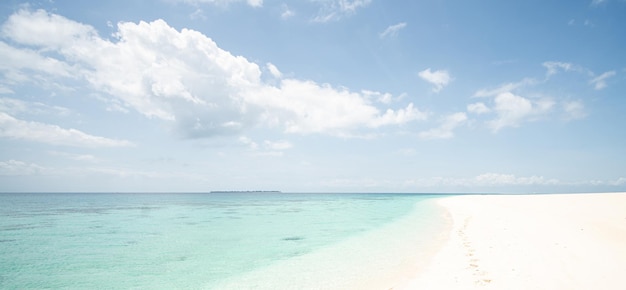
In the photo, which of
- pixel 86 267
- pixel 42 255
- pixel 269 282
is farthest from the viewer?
pixel 42 255

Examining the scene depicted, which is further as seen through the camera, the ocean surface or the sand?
the ocean surface

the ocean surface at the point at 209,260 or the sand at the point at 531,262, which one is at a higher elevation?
the sand at the point at 531,262

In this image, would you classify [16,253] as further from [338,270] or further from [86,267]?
[338,270]

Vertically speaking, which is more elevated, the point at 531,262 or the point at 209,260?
the point at 531,262

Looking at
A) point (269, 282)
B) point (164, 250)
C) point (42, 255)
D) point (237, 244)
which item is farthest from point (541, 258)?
point (42, 255)

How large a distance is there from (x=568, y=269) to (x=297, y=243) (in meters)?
12.0

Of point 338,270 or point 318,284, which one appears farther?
point 338,270

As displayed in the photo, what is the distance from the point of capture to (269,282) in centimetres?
956

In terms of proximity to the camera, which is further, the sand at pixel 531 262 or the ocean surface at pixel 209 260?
the ocean surface at pixel 209 260

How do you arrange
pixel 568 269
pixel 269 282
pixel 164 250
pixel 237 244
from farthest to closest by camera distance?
pixel 237 244
pixel 164 250
pixel 269 282
pixel 568 269

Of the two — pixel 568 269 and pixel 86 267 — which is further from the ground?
pixel 568 269

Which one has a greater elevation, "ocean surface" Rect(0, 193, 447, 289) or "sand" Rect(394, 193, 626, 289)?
"sand" Rect(394, 193, 626, 289)

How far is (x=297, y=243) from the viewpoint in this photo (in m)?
16.9

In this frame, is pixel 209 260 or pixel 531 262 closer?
pixel 531 262
